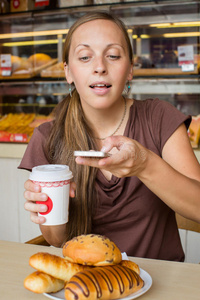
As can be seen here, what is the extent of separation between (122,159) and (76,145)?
0.49 m

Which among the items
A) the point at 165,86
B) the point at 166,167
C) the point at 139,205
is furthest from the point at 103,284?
the point at 165,86

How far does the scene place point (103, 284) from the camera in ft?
2.26

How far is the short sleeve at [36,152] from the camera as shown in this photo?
1.37 meters

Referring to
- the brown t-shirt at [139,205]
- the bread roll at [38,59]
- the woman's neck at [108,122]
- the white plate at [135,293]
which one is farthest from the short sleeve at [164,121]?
the bread roll at [38,59]

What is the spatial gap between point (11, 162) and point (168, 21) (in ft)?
5.24

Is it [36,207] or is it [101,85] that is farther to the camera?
[101,85]

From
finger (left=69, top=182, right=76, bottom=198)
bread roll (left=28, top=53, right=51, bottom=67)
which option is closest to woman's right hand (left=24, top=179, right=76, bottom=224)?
finger (left=69, top=182, right=76, bottom=198)

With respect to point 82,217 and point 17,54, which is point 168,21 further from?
point 82,217

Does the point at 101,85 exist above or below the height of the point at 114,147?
above

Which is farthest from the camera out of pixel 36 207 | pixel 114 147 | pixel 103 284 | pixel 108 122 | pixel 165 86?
pixel 165 86

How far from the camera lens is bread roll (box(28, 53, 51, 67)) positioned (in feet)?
10.8

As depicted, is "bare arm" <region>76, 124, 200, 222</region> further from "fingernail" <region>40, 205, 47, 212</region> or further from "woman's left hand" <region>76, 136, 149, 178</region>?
"fingernail" <region>40, 205, 47, 212</region>

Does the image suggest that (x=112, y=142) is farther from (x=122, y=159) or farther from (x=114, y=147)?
(x=114, y=147)

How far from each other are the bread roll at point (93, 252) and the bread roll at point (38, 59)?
270 centimetres
